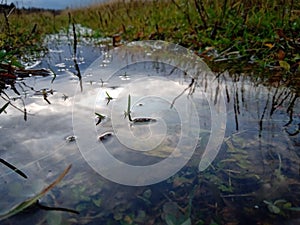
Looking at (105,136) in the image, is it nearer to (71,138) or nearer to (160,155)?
(71,138)

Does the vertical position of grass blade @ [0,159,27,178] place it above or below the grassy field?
below

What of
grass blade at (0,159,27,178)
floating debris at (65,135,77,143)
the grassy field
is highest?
the grassy field

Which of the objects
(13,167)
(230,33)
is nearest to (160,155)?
(13,167)

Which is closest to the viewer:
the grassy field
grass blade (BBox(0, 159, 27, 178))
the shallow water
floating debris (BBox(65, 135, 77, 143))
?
the shallow water

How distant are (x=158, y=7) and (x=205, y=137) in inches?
189

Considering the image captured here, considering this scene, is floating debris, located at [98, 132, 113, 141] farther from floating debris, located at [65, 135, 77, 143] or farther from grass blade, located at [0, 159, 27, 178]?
grass blade, located at [0, 159, 27, 178]

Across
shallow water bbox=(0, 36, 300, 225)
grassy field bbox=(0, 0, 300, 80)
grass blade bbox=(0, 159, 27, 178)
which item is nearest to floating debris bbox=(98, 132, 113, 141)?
shallow water bbox=(0, 36, 300, 225)

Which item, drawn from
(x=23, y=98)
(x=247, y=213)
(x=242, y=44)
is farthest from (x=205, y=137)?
(x=242, y=44)

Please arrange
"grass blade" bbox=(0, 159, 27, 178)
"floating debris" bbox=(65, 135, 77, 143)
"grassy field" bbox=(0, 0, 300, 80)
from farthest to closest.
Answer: "grassy field" bbox=(0, 0, 300, 80)
"floating debris" bbox=(65, 135, 77, 143)
"grass blade" bbox=(0, 159, 27, 178)

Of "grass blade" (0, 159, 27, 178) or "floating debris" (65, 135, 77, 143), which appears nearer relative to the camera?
"grass blade" (0, 159, 27, 178)

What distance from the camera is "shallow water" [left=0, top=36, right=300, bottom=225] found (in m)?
0.83

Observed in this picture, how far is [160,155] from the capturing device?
3.68 ft

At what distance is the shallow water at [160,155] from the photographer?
0.83 meters

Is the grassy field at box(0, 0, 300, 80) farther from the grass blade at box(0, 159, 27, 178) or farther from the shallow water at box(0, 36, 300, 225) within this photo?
the grass blade at box(0, 159, 27, 178)
